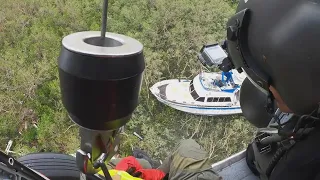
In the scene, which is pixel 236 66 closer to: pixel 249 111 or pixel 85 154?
pixel 249 111

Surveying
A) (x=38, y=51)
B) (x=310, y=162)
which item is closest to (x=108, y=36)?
(x=310, y=162)

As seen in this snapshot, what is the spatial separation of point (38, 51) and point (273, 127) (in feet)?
16.6

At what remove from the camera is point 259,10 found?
37.4 inches

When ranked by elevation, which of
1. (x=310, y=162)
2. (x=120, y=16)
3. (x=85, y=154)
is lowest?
(x=120, y=16)

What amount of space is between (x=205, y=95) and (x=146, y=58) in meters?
1.04

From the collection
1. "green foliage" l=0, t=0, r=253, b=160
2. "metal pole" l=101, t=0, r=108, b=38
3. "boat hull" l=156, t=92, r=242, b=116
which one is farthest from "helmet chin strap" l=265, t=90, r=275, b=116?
"boat hull" l=156, t=92, r=242, b=116

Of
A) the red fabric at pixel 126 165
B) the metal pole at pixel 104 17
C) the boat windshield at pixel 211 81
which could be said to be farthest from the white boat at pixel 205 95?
the metal pole at pixel 104 17

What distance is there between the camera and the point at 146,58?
5.48 metres

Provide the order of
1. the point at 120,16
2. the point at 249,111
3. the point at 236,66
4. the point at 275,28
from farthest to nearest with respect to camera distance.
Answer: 1. the point at 120,16
2. the point at 249,111
3. the point at 236,66
4. the point at 275,28

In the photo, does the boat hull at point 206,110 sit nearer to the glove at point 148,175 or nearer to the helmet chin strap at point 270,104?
the glove at point 148,175

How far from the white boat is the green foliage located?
0.17m

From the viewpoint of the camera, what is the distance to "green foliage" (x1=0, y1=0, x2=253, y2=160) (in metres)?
4.93

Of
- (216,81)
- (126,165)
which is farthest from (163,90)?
(126,165)

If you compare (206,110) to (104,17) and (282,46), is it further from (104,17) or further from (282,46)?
(104,17)
